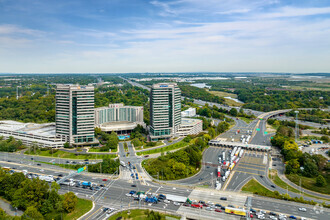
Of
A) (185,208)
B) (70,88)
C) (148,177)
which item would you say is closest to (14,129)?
(70,88)

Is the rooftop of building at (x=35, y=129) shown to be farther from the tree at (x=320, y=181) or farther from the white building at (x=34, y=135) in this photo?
the tree at (x=320, y=181)

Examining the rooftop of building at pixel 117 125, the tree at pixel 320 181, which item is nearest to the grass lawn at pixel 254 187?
the tree at pixel 320 181

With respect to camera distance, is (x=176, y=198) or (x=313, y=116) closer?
(x=176, y=198)

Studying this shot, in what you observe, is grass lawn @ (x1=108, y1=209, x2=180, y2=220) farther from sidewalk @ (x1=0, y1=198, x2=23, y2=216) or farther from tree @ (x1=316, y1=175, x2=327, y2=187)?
tree @ (x1=316, y1=175, x2=327, y2=187)

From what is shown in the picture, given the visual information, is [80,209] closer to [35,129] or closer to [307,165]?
[307,165]

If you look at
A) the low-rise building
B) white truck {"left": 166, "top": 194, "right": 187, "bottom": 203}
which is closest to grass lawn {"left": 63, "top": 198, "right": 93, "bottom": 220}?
white truck {"left": 166, "top": 194, "right": 187, "bottom": 203}

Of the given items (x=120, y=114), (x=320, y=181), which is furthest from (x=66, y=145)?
(x=320, y=181)

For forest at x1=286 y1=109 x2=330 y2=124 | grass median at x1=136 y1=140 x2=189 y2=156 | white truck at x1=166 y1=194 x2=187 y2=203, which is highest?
forest at x1=286 y1=109 x2=330 y2=124
